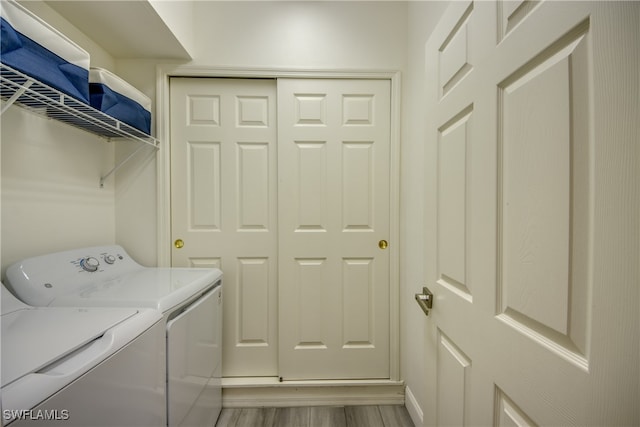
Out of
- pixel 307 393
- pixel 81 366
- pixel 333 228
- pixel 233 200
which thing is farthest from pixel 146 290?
pixel 307 393

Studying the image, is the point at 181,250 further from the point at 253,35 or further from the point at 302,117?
the point at 253,35

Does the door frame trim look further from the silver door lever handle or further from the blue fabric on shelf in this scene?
the silver door lever handle

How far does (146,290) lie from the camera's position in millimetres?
1045

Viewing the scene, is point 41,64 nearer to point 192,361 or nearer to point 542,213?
point 192,361

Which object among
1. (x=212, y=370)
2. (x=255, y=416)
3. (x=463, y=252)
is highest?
(x=463, y=252)

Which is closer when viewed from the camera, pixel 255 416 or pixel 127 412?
pixel 127 412

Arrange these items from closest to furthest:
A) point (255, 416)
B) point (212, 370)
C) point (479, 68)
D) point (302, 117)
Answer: point (479, 68), point (212, 370), point (255, 416), point (302, 117)

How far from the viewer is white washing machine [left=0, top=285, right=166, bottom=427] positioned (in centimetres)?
53

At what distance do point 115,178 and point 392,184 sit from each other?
178 cm

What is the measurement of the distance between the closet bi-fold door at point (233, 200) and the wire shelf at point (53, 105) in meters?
0.34

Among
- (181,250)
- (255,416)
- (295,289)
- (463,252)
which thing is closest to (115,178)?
(181,250)

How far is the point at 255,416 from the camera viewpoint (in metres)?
1.51

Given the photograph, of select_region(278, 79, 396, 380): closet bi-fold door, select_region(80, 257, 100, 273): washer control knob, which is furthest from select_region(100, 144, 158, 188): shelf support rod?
select_region(278, 79, 396, 380): closet bi-fold door

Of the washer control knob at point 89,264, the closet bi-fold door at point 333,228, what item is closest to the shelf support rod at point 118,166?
the washer control knob at point 89,264
